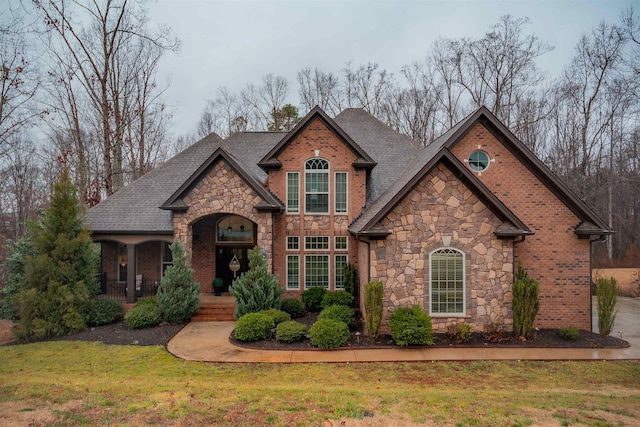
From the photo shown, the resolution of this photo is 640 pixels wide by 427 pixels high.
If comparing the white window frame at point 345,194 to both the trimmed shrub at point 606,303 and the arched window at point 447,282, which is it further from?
the trimmed shrub at point 606,303

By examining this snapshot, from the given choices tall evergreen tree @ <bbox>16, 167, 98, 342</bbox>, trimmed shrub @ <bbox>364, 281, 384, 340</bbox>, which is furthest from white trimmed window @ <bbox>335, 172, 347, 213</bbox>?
tall evergreen tree @ <bbox>16, 167, 98, 342</bbox>

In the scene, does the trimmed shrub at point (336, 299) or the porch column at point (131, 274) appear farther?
the porch column at point (131, 274)

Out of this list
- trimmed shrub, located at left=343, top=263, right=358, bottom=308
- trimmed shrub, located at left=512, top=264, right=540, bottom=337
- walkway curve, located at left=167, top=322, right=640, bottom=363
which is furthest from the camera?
trimmed shrub, located at left=343, top=263, right=358, bottom=308

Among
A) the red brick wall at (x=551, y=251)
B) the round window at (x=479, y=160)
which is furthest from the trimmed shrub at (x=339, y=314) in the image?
the round window at (x=479, y=160)

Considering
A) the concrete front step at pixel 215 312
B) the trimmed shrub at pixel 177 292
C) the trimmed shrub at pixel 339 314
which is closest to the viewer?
the trimmed shrub at pixel 339 314

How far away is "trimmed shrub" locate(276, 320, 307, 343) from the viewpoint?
33.3ft

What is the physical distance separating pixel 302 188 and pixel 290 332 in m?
6.07

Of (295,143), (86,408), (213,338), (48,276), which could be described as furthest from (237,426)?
(295,143)

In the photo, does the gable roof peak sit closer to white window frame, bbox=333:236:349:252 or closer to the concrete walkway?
white window frame, bbox=333:236:349:252

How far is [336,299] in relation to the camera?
1281 centimetres

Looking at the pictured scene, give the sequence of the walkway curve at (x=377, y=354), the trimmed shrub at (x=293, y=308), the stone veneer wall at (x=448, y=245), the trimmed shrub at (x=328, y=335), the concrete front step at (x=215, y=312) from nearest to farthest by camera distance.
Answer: the walkway curve at (x=377, y=354) → the trimmed shrub at (x=328, y=335) → the stone veneer wall at (x=448, y=245) → the trimmed shrub at (x=293, y=308) → the concrete front step at (x=215, y=312)

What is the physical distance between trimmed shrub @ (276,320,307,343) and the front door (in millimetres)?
5832

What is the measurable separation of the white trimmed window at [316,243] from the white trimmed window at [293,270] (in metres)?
0.58

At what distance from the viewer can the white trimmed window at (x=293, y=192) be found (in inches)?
576
